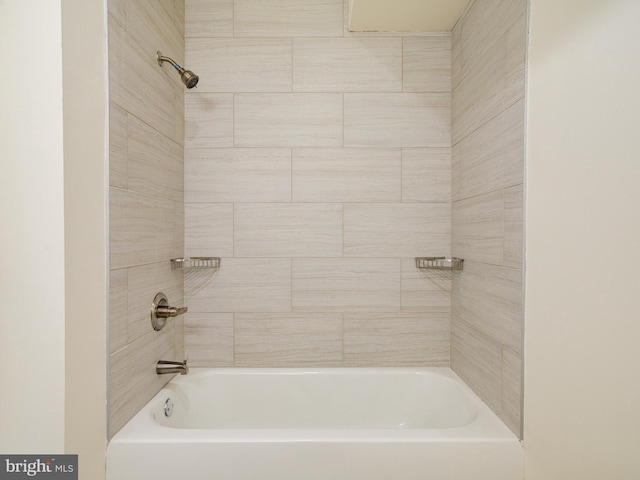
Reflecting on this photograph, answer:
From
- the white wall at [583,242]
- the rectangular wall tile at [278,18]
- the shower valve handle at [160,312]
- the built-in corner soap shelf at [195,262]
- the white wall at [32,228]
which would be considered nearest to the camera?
the white wall at [583,242]

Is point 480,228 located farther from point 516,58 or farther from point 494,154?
point 516,58

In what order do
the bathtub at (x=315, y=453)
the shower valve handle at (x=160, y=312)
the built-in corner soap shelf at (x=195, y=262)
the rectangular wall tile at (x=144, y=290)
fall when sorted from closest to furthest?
the bathtub at (x=315, y=453)
the rectangular wall tile at (x=144, y=290)
the shower valve handle at (x=160, y=312)
the built-in corner soap shelf at (x=195, y=262)

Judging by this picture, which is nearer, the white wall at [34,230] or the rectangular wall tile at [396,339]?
the white wall at [34,230]

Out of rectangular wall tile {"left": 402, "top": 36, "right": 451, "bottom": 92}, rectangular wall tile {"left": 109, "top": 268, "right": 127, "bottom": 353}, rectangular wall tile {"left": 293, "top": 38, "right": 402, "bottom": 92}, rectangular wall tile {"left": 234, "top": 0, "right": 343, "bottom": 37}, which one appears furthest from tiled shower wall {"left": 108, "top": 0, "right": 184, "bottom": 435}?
rectangular wall tile {"left": 402, "top": 36, "right": 451, "bottom": 92}

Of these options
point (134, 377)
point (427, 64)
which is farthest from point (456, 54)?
point (134, 377)

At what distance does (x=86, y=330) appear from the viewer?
1026mm

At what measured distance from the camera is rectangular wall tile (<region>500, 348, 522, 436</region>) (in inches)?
44.5

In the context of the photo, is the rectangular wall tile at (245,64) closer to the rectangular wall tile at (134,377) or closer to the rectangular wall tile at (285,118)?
the rectangular wall tile at (285,118)

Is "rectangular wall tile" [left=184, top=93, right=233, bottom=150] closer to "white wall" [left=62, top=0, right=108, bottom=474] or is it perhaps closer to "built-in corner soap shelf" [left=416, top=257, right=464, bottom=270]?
"white wall" [left=62, top=0, right=108, bottom=474]

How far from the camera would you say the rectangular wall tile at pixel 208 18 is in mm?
1778

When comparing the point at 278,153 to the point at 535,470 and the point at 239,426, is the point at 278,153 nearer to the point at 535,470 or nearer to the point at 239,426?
the point at 239,426

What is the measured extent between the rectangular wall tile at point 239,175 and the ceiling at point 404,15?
2.23 ft

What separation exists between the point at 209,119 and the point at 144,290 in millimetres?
885

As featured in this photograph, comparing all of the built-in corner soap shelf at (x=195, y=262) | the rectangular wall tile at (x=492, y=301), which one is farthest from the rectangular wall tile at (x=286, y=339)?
the rectangular wall tile at (x=492, y=301)
